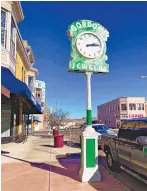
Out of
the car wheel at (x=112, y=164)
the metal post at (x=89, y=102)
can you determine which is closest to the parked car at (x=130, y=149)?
the car wheel at (x=112, y=164)

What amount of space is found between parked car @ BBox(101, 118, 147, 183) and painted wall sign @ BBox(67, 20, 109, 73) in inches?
89.5

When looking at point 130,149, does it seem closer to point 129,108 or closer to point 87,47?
point 87,47

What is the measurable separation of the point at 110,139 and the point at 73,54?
3.76 meters

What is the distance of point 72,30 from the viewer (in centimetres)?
830

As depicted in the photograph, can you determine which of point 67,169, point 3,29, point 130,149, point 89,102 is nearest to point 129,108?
point 3,29

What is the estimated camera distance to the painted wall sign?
27.0ft

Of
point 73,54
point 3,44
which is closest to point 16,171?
A: point 73,54

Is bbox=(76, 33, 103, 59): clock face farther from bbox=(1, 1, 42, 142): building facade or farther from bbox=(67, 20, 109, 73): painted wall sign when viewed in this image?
bbox=(1, 1, 42, 142): building facade

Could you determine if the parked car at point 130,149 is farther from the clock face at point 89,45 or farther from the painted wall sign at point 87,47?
the clock face at point 89,45

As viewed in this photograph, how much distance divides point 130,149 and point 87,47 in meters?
3.76

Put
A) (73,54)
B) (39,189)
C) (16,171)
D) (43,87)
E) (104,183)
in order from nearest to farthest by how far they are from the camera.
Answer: (39,189) < (104,183) < (73,54) < (16,171) < (43,87)

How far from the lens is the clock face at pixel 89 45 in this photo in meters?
8.35

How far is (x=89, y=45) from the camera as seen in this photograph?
852 centimetres

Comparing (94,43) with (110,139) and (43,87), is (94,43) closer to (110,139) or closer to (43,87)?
(110,139)
